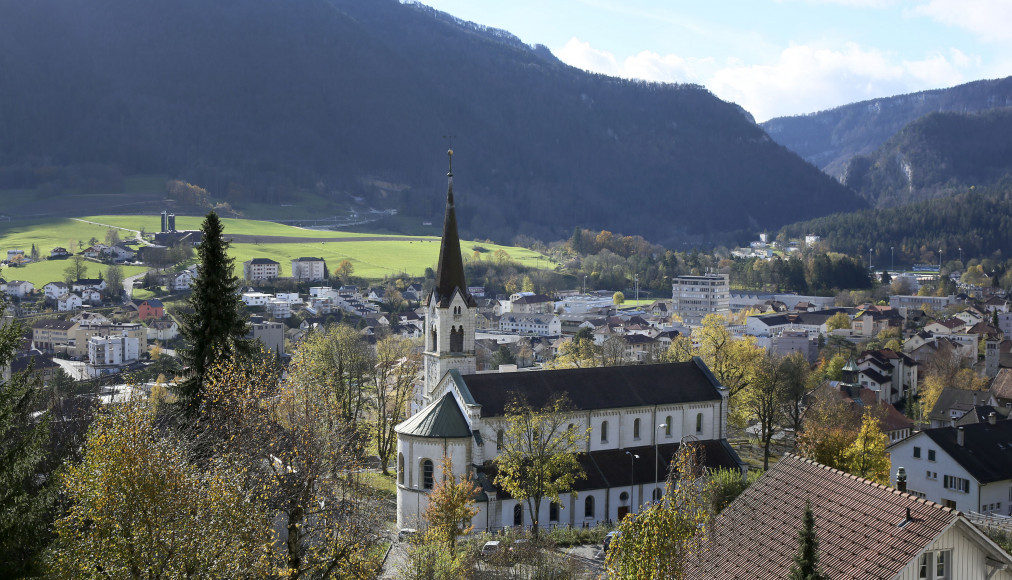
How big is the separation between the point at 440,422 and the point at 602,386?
9.20 metres

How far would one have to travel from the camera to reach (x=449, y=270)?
52.1 m

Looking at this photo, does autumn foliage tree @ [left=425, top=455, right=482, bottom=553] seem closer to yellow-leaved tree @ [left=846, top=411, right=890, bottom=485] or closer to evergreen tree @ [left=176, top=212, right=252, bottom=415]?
evergreen tree @ [left=176, top=212, right=252, bottom=415]

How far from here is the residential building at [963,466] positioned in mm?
49438

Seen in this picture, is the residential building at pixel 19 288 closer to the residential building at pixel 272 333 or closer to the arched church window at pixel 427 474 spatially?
the residential building at pixel 272 333

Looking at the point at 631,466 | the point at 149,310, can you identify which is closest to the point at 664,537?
the point at 631,466

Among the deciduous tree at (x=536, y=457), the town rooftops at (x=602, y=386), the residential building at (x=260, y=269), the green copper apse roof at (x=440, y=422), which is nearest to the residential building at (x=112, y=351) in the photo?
the residential building at (x=260, y=269)

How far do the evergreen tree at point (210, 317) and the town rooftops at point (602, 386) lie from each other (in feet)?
51.0

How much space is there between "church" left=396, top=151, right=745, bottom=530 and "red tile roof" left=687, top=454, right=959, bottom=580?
76.8ft

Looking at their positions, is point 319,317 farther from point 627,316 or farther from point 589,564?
point 589,564

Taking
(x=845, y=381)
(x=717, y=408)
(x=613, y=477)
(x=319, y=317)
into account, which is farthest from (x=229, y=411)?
(x=319, y=317)

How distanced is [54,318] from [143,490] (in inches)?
5088

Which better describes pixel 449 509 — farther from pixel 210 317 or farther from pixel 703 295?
pixel 703 295

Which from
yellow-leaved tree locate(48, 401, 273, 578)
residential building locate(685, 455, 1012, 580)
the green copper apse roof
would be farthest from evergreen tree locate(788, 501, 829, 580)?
the green copper apse roof

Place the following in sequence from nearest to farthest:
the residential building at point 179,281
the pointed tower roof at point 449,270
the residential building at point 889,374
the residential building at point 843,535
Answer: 1. the residential building at point 843,535
2. the pointed tower roof at point 449,270
3. the residential building at point 889,374
4. the residential building at point 179,281
